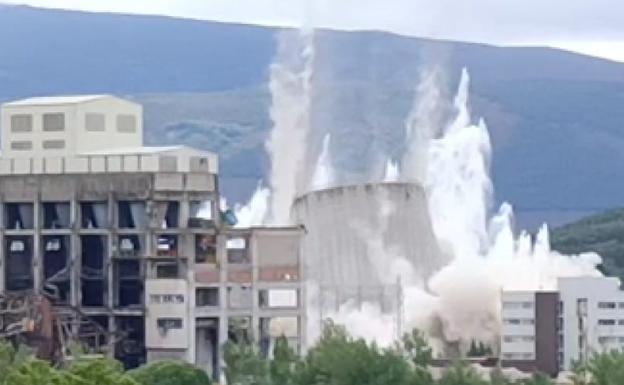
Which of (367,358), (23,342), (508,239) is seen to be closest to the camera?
(367,358)

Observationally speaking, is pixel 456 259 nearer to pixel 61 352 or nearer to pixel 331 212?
pixel 331 212

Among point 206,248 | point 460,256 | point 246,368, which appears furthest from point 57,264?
point 460,256

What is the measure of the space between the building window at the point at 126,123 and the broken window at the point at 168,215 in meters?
4.22

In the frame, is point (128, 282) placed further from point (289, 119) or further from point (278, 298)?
point (289, 119)

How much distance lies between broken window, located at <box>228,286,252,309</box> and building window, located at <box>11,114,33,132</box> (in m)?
7.69

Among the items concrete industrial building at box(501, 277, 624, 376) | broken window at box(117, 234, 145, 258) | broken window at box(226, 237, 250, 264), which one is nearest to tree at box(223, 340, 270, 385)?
broken window at box(226, 237, 250, 264)

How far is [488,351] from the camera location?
10569 centimetres

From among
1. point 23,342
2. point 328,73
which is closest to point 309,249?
point 23,342

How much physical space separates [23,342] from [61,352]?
42.3 inches

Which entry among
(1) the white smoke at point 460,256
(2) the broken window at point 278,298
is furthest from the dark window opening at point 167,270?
(1) the white smoke at point 460,256

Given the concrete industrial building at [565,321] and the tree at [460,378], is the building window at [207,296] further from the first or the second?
the tree at [460,378]

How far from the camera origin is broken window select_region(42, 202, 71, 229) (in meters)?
99.4

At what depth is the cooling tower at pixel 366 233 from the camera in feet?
359

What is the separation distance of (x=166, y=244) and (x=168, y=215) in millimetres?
827
